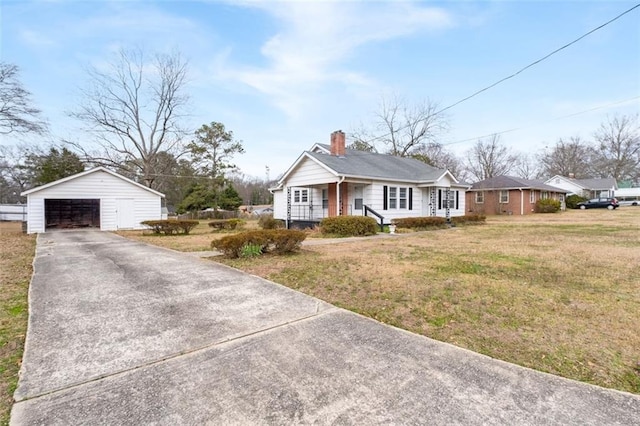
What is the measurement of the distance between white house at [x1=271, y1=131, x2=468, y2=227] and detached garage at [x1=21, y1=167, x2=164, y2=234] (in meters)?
9.48

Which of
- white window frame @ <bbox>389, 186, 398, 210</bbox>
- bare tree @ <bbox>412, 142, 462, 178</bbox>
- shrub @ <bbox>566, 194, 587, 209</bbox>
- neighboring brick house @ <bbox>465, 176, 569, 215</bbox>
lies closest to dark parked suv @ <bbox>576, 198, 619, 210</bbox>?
shrub @ <bbox>566, 194, 587, 209</bbox>

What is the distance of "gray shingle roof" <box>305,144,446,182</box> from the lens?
54.1ft

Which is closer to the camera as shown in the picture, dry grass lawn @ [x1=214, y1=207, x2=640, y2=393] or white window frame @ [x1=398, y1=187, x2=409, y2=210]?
dry grass lawn @ [x1=214, y1=207, x2=640, y2=393]

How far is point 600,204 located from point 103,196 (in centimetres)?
4981

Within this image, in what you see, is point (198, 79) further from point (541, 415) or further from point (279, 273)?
point (541, 415)

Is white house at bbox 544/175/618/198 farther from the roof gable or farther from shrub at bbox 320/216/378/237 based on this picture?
shrub at bbox 320/216/378/237

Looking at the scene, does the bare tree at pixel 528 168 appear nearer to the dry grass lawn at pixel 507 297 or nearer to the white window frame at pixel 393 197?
the white window frame at pixel 393 197

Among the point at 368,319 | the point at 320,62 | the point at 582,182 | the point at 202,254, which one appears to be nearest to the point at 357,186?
the point at 320,62

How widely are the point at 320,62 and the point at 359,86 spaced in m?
4.43

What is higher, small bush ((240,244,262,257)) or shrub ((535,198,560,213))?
shrub ((535,198,560,213))

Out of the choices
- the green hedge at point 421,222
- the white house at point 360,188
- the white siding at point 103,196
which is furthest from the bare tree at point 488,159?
the white siding at point 103,196

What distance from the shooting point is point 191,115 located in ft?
104

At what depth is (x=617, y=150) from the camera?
5109cm

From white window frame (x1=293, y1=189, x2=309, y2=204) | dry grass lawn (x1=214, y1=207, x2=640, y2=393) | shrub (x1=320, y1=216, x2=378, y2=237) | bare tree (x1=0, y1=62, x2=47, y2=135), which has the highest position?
bare tree (x1=0, y1=62, x2=47, y2=135)
